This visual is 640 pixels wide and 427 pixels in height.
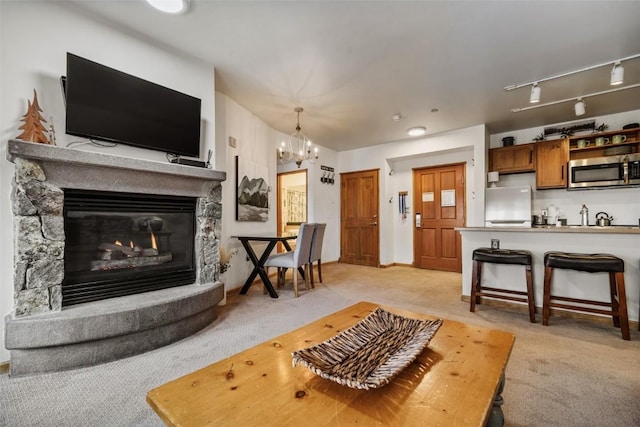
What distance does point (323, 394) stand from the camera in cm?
87

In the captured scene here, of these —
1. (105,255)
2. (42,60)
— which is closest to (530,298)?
(105,255)

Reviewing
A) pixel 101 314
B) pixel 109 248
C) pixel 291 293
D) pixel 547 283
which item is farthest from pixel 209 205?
pixel 547 283

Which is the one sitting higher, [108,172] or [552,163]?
[552,163]

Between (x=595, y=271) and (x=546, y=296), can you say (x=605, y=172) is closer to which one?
(x=595, y=271)

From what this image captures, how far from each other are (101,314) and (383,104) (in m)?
3.69

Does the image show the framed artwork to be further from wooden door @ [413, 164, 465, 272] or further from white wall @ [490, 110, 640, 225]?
white wall @ [490, 110, 640, 225]

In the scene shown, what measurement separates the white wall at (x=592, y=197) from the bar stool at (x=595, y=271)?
7.84 feet

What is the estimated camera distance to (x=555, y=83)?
124 inches

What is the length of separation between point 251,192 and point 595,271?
3809 mm

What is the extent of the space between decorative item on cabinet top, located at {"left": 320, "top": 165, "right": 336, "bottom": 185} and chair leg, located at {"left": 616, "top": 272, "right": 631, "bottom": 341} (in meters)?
4.50

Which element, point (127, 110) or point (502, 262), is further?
point (502, 262)

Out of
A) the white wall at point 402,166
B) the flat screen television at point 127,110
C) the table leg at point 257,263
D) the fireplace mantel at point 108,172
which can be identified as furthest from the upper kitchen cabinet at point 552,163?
the flat screen television at point 127,110

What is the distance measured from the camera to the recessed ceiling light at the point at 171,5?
6.47 feet

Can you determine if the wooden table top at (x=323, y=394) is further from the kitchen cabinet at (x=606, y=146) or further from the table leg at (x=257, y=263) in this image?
the kitchen cabinet at (x=606, y=146)
